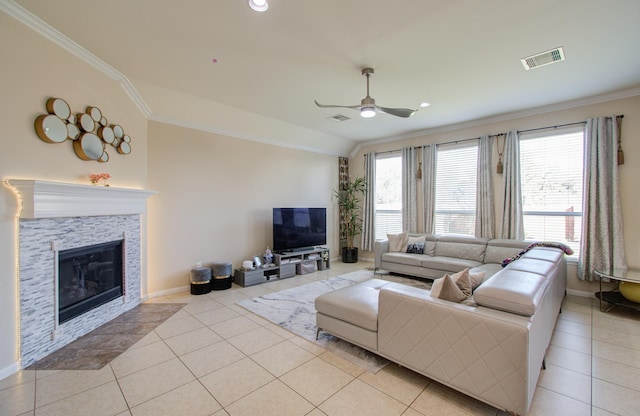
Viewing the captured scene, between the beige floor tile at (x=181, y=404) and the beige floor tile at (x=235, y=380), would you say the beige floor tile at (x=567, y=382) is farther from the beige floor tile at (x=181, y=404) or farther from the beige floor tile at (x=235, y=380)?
the beige floor tile at (x=181, y=404)

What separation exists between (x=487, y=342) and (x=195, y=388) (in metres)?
2.16

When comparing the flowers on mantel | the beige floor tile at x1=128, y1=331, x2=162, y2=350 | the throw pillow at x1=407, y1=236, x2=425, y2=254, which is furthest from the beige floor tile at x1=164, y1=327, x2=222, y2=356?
the throw pillow at x1=407, y1=236, x2=425, y2=254

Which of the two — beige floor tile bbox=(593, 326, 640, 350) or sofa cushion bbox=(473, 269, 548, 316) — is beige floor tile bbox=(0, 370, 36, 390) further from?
beige floor tile bbox=(593, 326, 640, 350)

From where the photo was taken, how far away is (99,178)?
10.2ft

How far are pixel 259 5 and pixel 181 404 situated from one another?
307 cm

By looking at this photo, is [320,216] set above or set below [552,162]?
below

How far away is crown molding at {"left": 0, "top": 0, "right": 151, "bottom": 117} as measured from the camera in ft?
7.34

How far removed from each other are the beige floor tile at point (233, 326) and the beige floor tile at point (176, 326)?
0.76 feet

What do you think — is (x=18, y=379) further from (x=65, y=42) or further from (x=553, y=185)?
(x=553, y=185)

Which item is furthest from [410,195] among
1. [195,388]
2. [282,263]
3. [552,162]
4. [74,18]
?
[74,18]

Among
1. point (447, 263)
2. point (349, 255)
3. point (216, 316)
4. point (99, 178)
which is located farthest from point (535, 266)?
point (99, 178)

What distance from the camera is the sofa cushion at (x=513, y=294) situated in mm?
1787

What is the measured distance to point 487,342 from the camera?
5.87ft

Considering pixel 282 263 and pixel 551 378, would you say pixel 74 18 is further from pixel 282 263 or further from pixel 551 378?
pixel 551 378
